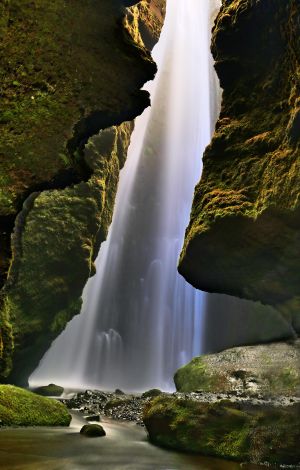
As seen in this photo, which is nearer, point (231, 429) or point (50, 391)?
point (231, 429)

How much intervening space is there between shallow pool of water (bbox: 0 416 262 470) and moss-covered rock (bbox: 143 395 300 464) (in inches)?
16.1

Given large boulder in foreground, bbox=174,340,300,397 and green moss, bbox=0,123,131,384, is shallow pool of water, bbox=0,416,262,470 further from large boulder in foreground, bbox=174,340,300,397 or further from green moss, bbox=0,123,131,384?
green moss, bbox=0,123,131,384

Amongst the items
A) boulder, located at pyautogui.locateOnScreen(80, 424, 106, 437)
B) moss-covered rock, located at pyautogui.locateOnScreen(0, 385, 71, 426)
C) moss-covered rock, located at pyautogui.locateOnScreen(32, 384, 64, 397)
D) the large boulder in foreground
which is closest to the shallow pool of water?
boulder, located at pyautogui.locateOnScreen(80, 424, 106, 437)

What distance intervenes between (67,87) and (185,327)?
57434mm

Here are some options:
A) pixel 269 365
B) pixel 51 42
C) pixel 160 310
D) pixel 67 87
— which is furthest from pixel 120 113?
pixel 160 310

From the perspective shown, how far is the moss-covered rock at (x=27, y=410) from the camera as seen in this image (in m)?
10.5

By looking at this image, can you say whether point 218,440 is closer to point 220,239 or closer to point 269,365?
point 220,239

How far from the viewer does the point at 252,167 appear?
13320mm

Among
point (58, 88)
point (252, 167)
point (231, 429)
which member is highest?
point (252, 167)

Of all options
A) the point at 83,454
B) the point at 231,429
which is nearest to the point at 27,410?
the point at 83,454

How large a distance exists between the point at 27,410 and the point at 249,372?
33.7 feet

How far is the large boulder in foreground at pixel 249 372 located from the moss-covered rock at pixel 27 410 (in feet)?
24.1

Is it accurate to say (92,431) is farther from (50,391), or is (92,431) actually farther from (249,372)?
(50,391)

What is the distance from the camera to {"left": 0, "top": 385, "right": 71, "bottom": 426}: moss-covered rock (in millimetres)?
10453
